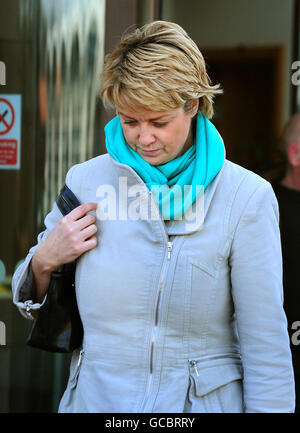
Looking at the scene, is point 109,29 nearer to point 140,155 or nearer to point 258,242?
point 140,155

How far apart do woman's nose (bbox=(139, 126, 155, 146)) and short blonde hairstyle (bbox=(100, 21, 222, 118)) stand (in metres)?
0.07

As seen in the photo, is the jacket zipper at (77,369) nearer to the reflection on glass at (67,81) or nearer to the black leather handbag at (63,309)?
the black leather handbag at (63,309)

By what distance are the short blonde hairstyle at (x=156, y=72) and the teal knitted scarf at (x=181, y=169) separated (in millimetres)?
113

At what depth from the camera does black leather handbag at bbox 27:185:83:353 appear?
2.12 meters

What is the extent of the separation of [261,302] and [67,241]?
55 cm

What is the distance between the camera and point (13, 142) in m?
3.85
